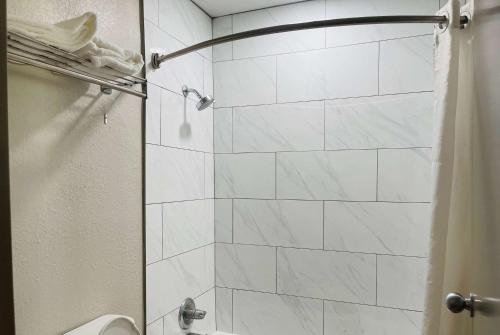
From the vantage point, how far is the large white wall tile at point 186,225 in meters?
1.90

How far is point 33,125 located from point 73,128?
17cm

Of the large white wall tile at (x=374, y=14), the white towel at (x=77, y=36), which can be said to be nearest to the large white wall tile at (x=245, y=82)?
the large white wall tile at (x=374, y=14)

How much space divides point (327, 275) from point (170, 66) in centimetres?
153

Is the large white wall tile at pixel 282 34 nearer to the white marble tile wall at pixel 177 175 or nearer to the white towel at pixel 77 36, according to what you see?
the white marble tile wall at pixel 177 175

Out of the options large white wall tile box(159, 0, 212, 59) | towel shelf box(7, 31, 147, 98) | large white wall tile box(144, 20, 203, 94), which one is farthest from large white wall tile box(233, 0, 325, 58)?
towel shelf box(7, 31, 147, 98)

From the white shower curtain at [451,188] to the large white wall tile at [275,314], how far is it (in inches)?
36.2

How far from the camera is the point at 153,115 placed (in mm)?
1790

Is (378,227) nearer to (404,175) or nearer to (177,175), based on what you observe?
(404,175)

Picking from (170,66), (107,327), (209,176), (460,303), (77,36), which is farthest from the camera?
(209,176)

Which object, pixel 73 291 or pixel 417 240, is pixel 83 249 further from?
pixel 417 240

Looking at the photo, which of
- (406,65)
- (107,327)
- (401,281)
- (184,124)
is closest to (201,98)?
(184,124)

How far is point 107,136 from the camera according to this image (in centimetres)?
150

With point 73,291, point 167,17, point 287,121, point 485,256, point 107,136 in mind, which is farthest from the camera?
point 287,121

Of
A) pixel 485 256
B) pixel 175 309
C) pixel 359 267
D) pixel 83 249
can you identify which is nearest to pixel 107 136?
pixel 83 249
